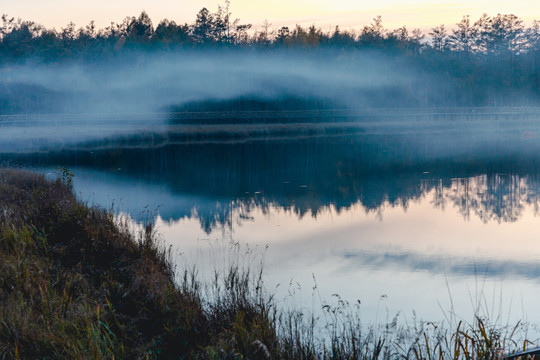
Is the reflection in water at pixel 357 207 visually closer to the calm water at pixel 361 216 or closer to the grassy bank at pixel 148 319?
the calm water at pixel 361 216

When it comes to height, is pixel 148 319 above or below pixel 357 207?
above

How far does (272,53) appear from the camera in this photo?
8619cm

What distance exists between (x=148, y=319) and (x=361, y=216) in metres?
10.0

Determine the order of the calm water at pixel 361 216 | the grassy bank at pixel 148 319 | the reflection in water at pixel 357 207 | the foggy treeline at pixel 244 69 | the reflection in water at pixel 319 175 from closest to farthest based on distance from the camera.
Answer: the grassy bank at pixel 148 319, the calm water at pixel 361 216, the reflection in water at pixel 357 207, the reflection in water at pixel 319 175, the foggy treeline at pixel 244 69

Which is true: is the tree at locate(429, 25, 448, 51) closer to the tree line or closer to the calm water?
the tree line

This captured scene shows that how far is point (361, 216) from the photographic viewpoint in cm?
1627

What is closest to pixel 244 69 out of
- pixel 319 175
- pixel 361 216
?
pixel 319 175

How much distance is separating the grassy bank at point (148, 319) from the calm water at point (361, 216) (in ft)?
3.83

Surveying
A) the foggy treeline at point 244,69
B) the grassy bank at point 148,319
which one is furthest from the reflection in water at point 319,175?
the foggy treeline at point 244,69

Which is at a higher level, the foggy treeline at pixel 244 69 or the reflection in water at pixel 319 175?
the foggy treeline at pixel 244 69

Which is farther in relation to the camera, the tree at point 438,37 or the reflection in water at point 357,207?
the tree at point 438,37

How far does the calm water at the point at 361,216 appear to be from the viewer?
9.32 meters

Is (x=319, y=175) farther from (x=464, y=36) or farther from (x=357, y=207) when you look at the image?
(x=464, y=36)

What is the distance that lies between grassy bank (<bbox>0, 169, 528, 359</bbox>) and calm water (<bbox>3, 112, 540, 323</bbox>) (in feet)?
3.83
